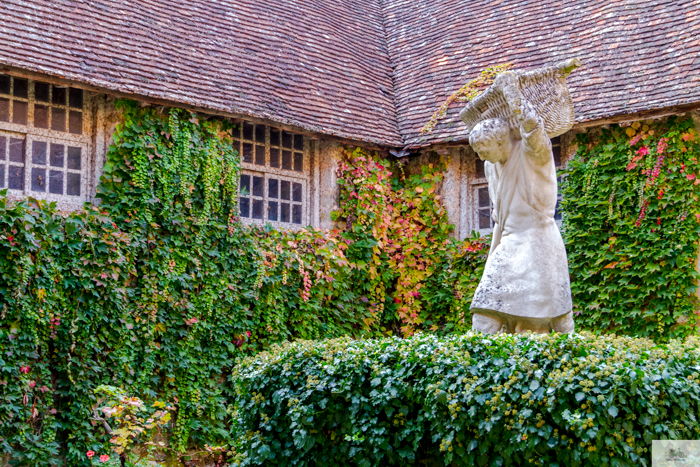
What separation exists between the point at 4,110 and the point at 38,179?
0.88m

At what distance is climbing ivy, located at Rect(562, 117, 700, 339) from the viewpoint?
9352mm

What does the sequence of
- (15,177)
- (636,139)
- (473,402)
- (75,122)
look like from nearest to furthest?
1. (473,402)
2. (15,177)
3. (75,122)
4. (636,139)

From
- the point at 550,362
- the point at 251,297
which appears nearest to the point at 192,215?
the point at 251,297

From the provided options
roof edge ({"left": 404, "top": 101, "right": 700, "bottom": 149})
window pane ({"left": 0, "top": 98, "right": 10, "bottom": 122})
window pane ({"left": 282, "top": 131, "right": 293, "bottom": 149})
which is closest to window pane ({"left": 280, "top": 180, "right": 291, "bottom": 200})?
window pane ({"left": 282, "top": 131, "right": 293, "bottom": 149})

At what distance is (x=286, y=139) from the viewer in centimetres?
1109

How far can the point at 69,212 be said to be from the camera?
28.1 feet

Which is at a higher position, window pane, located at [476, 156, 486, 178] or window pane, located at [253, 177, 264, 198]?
window pane, located at [476, 156, 486, 178]

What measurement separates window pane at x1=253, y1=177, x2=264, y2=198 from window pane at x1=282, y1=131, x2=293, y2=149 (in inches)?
27.6

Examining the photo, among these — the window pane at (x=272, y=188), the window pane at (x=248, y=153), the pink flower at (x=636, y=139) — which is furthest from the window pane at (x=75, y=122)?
the pink flower at (x=636, y=139)

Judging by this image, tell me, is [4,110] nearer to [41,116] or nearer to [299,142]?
[41,116]

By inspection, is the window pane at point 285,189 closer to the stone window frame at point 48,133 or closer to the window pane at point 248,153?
the window pane at point 248,153

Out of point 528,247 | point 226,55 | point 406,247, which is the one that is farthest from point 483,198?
point 528,247

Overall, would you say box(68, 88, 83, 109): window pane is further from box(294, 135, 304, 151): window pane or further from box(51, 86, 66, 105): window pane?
box(294, 135, 304, 151): window pane

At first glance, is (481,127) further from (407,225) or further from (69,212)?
(407,225)
